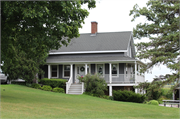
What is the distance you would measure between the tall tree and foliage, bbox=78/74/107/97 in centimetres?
1023

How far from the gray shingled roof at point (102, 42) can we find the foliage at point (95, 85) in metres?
6.19

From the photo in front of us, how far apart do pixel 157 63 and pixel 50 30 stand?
667 cm

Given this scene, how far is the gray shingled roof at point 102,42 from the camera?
30.9m

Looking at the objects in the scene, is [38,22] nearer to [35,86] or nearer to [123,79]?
[35,86]

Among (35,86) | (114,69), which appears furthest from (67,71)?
(114,69)

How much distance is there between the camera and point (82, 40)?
33.8m

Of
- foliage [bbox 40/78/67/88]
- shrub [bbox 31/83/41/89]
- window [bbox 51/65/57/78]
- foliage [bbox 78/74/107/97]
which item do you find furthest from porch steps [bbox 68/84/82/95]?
window [bbox 51/65/57/78]

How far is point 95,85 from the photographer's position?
83.6 feet

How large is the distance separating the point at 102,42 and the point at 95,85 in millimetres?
8459

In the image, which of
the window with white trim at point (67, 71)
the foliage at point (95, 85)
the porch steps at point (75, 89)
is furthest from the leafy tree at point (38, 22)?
the window with white trim at point (67, 71)

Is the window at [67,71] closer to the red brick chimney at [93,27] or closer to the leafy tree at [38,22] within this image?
the red brick chimney at [93,27]

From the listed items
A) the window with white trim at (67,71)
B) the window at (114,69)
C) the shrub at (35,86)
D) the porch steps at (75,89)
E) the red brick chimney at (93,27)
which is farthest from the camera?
the red brick chimney at (93,27)

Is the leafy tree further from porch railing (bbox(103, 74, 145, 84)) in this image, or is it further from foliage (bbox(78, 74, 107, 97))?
porch railing (bbox(103, 74, 145, 84))

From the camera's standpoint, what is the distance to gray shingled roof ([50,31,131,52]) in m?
30.9
